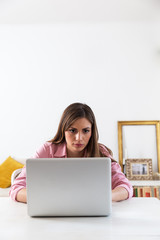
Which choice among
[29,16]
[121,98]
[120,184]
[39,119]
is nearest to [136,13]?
[121,98]

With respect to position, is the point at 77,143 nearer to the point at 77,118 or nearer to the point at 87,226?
the point at 77,118

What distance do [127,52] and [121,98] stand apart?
0.63 m

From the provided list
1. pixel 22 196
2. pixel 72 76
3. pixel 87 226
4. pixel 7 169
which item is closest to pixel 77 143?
pixel 22 196

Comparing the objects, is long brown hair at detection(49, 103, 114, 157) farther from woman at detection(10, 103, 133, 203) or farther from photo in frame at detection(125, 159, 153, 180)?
photo in frame at detection(125, 159, 153, 180)

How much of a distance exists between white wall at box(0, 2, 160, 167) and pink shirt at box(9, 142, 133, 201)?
2.03 metres

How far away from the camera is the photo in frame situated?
360 centimetres

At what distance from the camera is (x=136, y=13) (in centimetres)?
362

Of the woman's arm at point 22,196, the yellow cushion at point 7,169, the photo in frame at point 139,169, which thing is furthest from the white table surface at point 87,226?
the photo in frame at point 139,169

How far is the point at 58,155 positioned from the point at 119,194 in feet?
1.80

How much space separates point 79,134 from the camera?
63.7 inches

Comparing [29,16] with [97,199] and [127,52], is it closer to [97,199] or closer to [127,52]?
[127,52]

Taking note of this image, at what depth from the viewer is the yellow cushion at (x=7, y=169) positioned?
3449mm

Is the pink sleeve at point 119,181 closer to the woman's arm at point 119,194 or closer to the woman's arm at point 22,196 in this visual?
the woman's arm at point 119,194

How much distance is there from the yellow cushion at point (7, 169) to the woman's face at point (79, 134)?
6.68 feet
